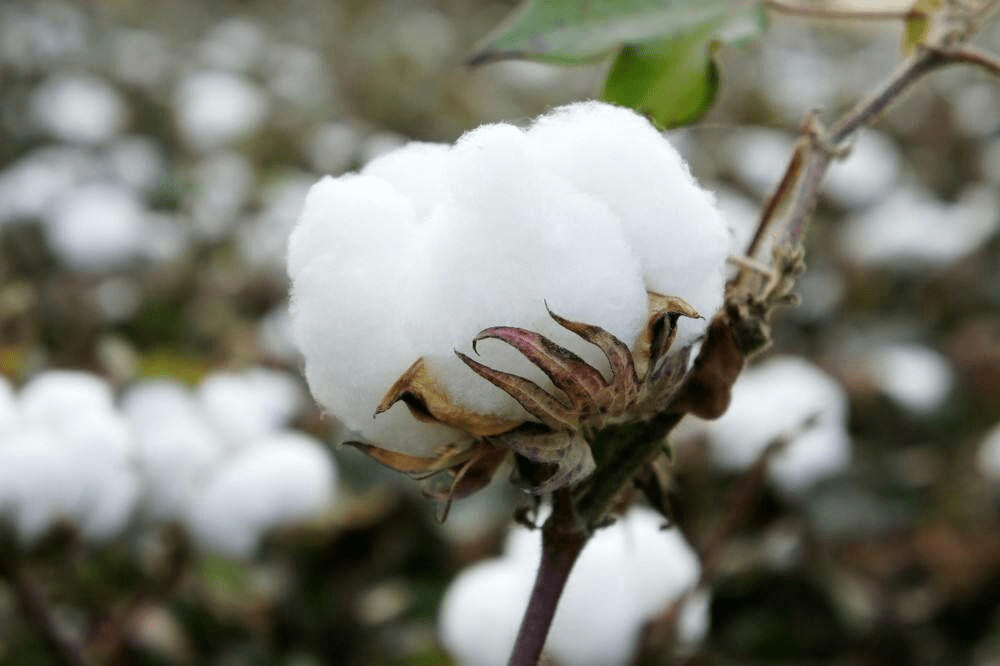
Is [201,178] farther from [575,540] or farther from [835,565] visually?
[575,540]

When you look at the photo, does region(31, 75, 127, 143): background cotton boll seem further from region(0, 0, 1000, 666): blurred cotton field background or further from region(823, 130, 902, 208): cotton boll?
region(823, 130, 902, 208): cotton boll

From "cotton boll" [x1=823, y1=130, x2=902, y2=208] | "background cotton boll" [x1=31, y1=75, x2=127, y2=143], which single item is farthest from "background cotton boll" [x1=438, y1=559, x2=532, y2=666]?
"background cotton boll" [x1=31, y1=75, x2=127, y2=143]

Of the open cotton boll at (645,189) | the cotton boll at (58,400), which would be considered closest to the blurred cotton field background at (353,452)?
the cotton boll at (58,400)

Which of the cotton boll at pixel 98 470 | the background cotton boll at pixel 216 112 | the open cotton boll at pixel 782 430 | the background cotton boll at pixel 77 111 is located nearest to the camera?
the cotton boll at pixel 98 470

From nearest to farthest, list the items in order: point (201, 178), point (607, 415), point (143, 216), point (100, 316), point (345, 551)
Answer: point (607, 415)
point (345, 551)
point (100, 316)
point (143, 216)
point (201, 178)

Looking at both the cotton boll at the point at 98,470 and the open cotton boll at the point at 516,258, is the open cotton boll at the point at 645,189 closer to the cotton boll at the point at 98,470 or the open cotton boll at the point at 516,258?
the open cotton boll at the point at 516,258

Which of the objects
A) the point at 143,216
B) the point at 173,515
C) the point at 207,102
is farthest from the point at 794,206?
the point at 207,102

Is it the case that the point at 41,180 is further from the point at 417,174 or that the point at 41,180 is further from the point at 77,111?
the point at 417,174
